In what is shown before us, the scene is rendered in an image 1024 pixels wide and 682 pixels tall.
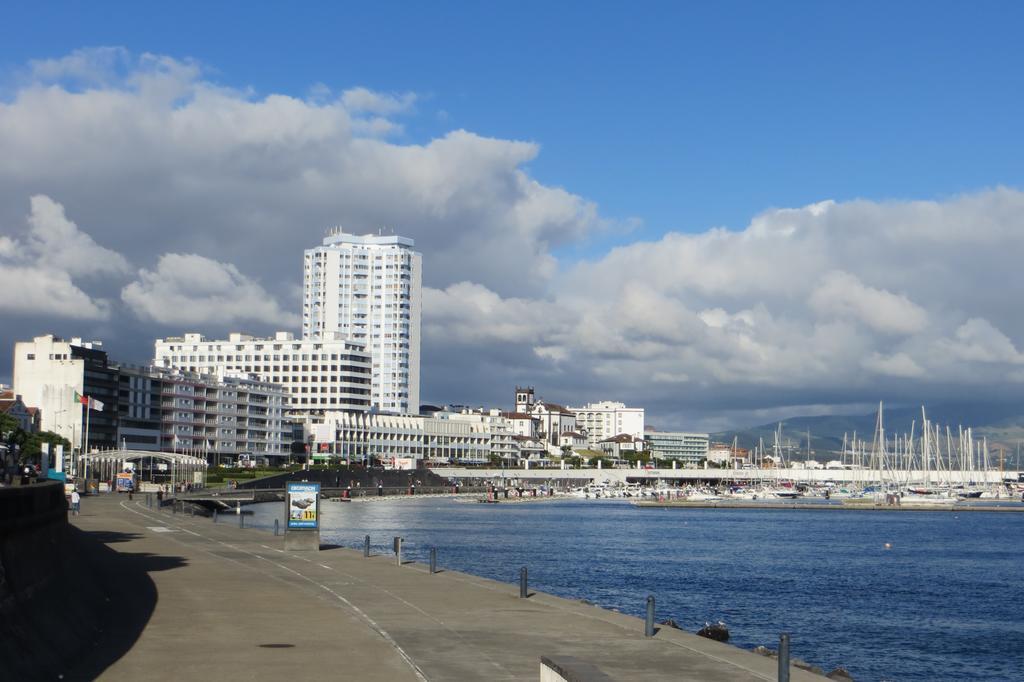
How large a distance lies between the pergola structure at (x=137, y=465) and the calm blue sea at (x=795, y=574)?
61.7ft

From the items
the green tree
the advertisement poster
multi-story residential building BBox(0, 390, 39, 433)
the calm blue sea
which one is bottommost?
the calm blue sea

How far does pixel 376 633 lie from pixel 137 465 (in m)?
170

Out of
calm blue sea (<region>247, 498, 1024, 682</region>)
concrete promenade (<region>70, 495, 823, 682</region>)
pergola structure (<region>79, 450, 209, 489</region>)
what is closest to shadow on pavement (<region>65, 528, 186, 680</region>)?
concrete promenade (<region>70, 495, 823, 682</region>)

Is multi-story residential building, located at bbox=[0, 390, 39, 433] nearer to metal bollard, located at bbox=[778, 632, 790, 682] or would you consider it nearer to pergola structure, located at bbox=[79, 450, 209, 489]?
pergola structure, located at bbox=[79, 450, 209, 489]

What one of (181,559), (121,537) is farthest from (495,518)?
(181,559)

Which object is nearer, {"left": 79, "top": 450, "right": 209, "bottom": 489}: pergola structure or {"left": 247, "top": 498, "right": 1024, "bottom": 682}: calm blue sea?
{"left": 247, "top": 498, "right": 1024, "bottom": 682}: calm blue sea

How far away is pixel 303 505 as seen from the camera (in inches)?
2170

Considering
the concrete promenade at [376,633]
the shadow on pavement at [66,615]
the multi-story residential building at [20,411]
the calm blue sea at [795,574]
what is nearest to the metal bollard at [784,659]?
the concrete promenade at [376,633]

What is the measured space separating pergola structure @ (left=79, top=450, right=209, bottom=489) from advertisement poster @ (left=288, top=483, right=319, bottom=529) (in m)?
105

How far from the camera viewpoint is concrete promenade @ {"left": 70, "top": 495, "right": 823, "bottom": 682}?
2581 centimetres

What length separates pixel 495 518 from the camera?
527 feet

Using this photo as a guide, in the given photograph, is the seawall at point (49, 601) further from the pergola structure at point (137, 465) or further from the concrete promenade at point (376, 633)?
the pergola structure at point (137, 465)

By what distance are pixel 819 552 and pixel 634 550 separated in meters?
16.7

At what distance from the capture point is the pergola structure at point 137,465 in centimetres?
15562
